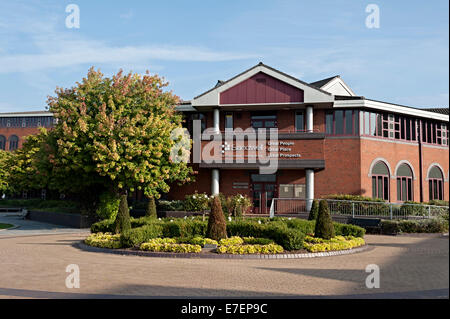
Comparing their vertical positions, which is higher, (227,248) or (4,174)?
(4,174)

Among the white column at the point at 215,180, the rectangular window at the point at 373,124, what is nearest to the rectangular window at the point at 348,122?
the rectangular window at the point at 373,124

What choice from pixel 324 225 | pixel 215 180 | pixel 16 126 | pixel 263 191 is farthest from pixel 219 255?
pixel 16 126

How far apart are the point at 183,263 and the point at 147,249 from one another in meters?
2.67

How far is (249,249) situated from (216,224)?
6.85ft

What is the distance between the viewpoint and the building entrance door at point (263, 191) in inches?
1211

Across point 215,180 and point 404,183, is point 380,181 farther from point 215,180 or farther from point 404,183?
point 215,180

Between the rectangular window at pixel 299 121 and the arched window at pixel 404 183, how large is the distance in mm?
8011

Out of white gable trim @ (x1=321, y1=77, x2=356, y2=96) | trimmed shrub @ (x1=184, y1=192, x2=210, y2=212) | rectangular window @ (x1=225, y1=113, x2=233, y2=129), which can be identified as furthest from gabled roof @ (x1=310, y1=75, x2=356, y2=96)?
trimmed shrub @ (x1=184, y1=192, x2=210, y2=212)

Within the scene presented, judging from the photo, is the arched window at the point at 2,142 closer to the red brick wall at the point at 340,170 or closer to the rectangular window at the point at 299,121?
the rectangular window at the point at 299,121

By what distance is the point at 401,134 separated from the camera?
31.9 metres

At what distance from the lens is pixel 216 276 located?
414 inches

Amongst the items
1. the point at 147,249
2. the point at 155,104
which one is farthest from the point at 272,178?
the point at 147,249

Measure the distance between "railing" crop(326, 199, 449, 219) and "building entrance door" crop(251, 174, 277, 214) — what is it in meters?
5.20
